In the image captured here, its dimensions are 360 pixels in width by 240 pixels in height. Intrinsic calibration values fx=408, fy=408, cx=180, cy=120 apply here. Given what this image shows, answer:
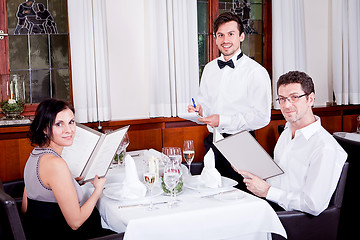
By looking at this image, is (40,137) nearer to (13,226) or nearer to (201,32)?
(13,226)

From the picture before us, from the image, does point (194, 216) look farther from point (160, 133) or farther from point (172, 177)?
point (160, 133)

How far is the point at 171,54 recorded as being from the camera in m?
4.41

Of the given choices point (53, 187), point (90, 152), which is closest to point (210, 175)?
point (90, 152)

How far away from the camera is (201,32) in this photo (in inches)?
189

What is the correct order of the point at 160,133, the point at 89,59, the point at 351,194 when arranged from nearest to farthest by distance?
the point at 351,194
the point at 89,59
the point at 160,133

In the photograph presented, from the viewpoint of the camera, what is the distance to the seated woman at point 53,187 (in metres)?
1.93

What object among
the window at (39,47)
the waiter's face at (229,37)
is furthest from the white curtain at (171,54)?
the waiter's face at (229,37)

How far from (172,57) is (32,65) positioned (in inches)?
56.8

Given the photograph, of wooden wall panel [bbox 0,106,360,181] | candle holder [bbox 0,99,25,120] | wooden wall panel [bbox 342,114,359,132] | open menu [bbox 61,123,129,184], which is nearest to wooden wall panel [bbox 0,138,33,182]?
wooden wall panel [bbox 0,106,360,181]

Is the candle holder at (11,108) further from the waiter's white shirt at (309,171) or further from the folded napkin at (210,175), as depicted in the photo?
the waiter's white shirt at (309,171)

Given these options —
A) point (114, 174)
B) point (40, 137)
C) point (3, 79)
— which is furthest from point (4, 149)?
point (40, 137)

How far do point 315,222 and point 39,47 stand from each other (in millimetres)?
3215

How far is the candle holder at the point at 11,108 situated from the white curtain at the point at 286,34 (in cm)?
287

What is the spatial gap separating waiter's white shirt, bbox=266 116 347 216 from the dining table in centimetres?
19
